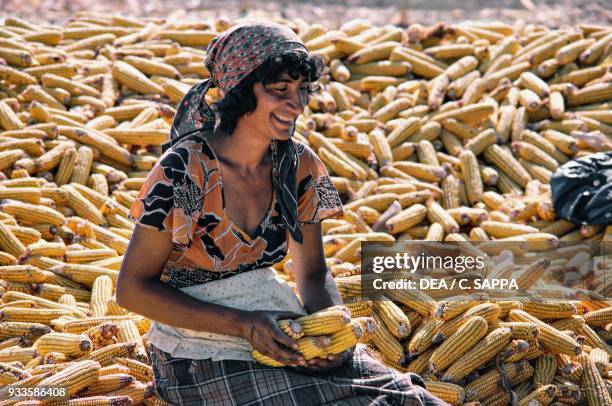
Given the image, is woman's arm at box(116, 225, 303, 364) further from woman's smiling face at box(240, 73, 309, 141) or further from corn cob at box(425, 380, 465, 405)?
corn cob at box(425, 380, 465, 405)

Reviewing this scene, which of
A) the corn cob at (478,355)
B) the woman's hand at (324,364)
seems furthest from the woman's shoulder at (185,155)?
the corn cob at (478,355)

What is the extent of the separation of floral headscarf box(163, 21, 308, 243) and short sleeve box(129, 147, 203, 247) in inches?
7.9

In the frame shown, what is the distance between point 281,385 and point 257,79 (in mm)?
1056

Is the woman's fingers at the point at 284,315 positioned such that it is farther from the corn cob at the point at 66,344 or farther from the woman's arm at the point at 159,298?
the corn cob at the point at 66,344

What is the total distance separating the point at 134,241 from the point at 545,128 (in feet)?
16.7

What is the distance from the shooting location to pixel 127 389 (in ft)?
12.1

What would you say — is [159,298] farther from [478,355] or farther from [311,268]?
[478,355]

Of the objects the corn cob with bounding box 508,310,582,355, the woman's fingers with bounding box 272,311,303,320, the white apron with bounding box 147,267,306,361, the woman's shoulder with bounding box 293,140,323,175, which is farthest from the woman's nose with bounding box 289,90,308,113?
the corn cob with bounding box 508,310,582,355

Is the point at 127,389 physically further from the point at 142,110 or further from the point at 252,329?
the point at 142,110

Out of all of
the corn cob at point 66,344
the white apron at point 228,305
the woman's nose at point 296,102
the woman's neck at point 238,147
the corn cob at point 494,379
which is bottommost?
the corn cob at point 494,379

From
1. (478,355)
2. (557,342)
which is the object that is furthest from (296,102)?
(557,342)

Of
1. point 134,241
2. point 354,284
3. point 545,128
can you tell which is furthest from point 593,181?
point 134,241

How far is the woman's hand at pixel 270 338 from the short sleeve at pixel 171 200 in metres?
0.36

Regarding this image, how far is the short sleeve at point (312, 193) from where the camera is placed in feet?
11.1
